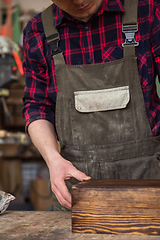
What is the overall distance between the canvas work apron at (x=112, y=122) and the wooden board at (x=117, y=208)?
34cm

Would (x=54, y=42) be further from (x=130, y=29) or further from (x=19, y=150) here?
(x=19, y=150)

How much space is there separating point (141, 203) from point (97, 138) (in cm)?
43

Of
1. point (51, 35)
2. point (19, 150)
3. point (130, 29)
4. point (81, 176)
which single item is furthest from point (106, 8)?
point (19, 150)

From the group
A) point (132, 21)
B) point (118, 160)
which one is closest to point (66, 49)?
point (132, 21)

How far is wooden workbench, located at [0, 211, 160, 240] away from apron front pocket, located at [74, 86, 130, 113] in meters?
0.43

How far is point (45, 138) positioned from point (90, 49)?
42 cm

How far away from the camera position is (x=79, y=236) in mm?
840

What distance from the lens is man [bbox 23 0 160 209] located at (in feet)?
3.96

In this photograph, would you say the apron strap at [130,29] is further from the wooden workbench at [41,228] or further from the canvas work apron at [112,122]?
the wooden workbench at [41,228]

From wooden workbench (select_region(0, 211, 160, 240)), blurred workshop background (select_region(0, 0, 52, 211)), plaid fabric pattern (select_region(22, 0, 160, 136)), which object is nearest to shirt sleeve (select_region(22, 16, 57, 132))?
plaid fabric pattern (select_region(22, 0, 160, 136))

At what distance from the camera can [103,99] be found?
1.21 m

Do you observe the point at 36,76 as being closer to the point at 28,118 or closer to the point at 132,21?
the point at 28,118

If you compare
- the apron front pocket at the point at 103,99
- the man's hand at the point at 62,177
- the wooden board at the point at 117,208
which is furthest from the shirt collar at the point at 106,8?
the wooden board at the point at 117,208

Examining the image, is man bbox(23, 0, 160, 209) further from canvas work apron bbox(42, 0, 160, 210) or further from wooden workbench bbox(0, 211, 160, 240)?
wooden workbench bbox(0, 211, 160, 240)
